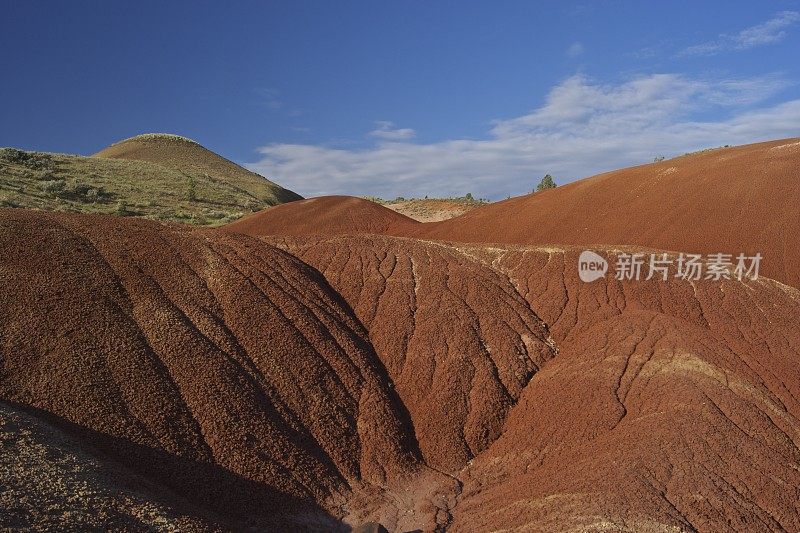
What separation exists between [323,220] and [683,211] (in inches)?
808

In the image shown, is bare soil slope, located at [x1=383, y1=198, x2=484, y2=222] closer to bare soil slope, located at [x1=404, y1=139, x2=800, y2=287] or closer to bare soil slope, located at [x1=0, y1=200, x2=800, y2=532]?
bare soil slope, located at [x1=404, y1=139, x2=800, y2=287]

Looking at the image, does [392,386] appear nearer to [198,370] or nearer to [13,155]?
[198,370]

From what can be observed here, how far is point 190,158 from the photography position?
72.7 metres

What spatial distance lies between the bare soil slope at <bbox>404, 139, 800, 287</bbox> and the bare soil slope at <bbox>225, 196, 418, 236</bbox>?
16.9 feet

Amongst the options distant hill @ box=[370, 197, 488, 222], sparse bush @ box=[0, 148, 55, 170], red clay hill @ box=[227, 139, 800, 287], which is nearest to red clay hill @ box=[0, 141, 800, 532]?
red clay hill @ box=[227, 139, 800, 287]

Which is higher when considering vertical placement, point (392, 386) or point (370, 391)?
point (370, 391)

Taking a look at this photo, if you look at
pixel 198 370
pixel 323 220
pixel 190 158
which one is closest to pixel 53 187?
pixel 323 220

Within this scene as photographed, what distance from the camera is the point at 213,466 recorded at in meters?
8.05

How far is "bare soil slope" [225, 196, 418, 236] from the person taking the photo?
32469 mm

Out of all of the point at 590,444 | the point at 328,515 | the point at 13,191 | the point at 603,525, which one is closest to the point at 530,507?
the point at 603,525

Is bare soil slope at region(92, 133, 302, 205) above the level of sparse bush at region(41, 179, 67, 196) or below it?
above

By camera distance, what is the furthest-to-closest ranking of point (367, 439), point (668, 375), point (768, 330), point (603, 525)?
point (768, 330), point (668, 375), point (367, 439), point (603, 525)

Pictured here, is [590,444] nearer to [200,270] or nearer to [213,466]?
[213,466]

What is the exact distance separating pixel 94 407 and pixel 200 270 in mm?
4421
